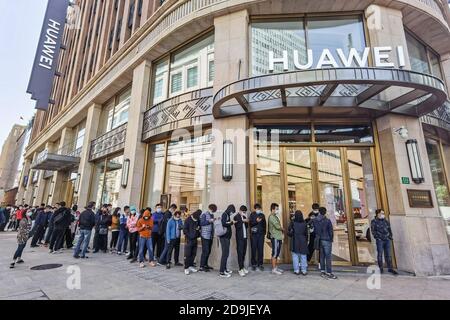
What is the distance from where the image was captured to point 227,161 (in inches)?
302

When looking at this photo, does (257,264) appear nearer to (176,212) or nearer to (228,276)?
(228,276)

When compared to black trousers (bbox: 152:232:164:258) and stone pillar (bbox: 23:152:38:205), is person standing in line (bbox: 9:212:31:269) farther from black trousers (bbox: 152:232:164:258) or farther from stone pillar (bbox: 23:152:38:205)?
stone pillar (bbox: 23:152:38:205)

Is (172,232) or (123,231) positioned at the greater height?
(172,232)

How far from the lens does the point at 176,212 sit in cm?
758

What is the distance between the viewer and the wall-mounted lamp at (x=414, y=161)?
23.3ft

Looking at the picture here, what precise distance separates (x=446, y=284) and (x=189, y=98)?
9.47 m

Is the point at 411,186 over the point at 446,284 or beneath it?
over

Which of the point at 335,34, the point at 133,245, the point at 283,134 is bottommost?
the point at 133,245

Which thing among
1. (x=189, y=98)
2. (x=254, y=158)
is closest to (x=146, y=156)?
(x=189, y=98)

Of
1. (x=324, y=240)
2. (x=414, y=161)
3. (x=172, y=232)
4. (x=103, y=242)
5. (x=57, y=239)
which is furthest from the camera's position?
(x=103, y=242)

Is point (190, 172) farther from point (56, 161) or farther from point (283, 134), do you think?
point (56, 161)

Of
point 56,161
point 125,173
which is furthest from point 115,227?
point 56,161

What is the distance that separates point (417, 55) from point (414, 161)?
18.4ft

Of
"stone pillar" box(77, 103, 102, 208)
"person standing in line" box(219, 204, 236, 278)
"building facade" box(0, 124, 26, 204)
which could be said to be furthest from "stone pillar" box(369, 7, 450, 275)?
"building facade" box(0, 124, 26, 204)
